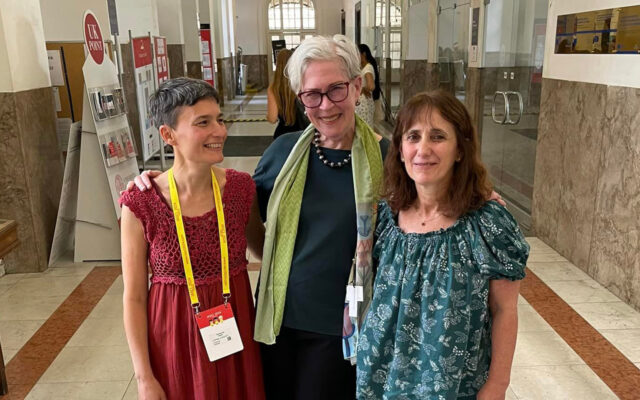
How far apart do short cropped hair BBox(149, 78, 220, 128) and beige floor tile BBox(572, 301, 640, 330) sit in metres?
2.92

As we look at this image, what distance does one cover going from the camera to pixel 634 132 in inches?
138

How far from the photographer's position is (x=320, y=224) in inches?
65.1

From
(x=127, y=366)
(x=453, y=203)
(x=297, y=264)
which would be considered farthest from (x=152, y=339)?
(x=127, y=366)

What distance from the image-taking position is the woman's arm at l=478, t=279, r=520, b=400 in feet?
4.55

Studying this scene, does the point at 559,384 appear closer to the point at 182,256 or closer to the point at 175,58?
the point at 182,256

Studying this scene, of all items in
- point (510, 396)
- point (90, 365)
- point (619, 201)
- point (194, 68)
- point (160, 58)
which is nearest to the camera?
point (510, 396)

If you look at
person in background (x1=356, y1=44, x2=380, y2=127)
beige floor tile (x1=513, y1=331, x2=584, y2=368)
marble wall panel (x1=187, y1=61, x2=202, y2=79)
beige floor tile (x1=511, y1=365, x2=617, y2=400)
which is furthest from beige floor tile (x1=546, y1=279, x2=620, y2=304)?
marble wall panel (x1=187, y1=61, x2=202, y2=79)

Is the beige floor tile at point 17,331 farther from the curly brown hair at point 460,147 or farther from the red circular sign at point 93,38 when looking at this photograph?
the curly brown hair at point 460,147

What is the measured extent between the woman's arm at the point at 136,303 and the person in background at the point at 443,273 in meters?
0.63

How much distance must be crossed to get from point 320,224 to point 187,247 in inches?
15.5

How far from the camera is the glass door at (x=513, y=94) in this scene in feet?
17.0

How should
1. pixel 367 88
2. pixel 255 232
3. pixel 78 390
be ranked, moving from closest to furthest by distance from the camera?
pixel 255 232
pixel 78 390
pixel 367 88

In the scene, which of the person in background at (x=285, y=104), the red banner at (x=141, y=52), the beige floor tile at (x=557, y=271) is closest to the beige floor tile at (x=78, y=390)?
the person in background at (x=285, y=104)

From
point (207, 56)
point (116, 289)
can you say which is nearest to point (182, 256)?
point (116, 289)
